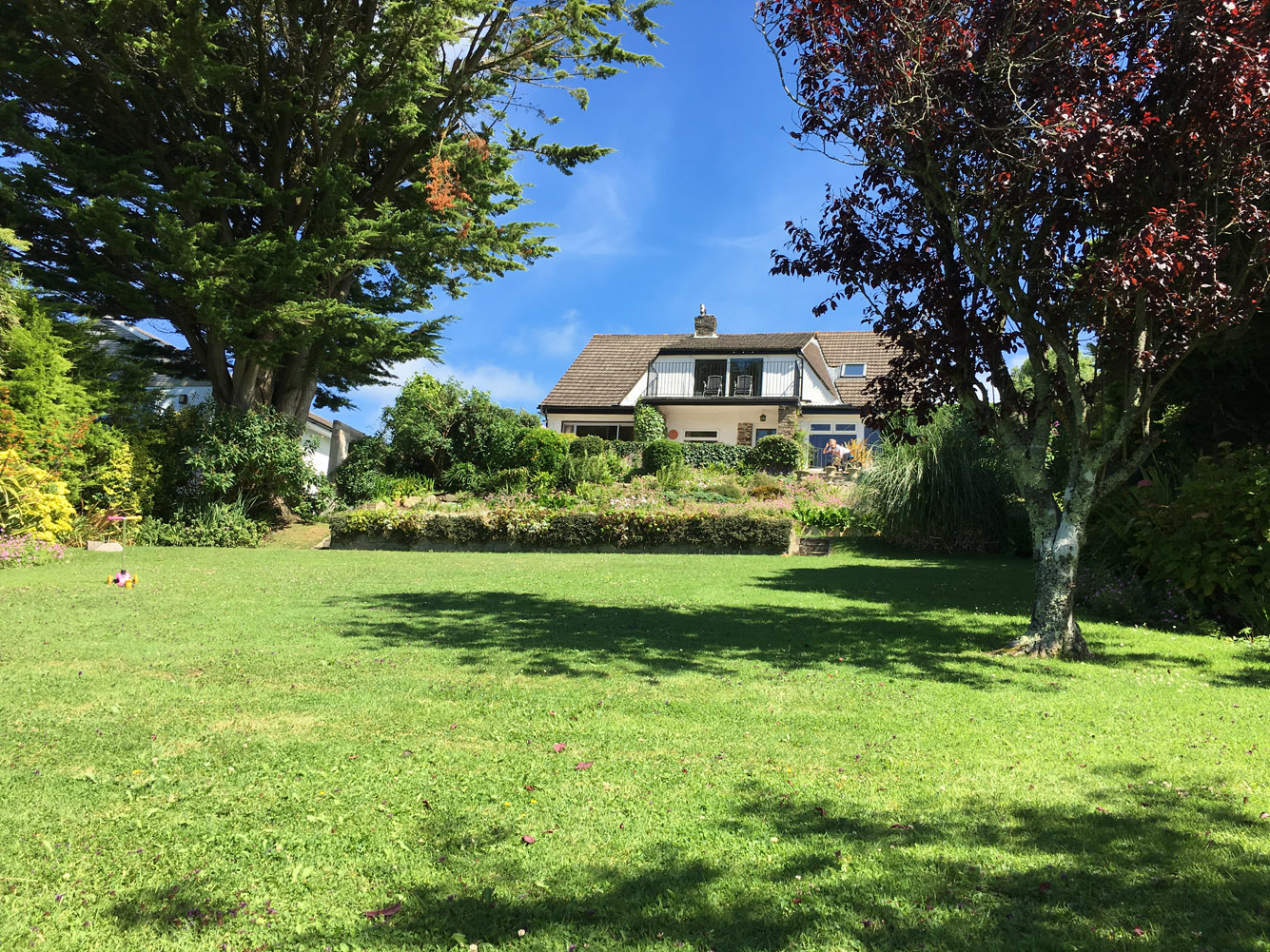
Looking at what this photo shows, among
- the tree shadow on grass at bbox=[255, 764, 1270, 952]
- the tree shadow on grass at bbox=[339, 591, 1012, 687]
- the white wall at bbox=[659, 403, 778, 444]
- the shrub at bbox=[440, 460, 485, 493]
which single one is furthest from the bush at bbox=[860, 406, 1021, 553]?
the white wall at bbox=[659, 403, 778, 444]

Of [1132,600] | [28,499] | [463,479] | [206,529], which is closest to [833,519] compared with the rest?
[1132,600]

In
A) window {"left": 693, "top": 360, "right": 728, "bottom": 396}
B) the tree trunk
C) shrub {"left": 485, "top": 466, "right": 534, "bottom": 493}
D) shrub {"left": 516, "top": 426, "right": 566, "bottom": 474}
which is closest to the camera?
the tree trunk

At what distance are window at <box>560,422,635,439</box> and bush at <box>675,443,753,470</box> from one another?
8.26 metres

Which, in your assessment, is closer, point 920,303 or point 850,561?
point 920,303

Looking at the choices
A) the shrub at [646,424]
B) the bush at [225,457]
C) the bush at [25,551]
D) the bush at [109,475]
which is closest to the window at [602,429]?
the shrub at [646,424]

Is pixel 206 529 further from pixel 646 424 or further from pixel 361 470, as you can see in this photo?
pixel 646 424

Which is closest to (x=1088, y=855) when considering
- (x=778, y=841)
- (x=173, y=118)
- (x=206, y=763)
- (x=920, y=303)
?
(x=778, y=841)

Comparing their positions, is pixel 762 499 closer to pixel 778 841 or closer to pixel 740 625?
pixel 740 625

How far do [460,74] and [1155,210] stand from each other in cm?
1762

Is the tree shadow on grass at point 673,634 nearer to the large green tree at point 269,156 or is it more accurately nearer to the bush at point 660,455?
the large green tree at point 269,156

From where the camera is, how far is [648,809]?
3.44 m

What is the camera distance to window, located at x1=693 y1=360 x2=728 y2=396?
119 feet

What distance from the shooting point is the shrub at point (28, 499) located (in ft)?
42.3

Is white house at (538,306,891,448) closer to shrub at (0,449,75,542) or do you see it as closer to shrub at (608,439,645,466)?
shrub at (608,439,645,466)
